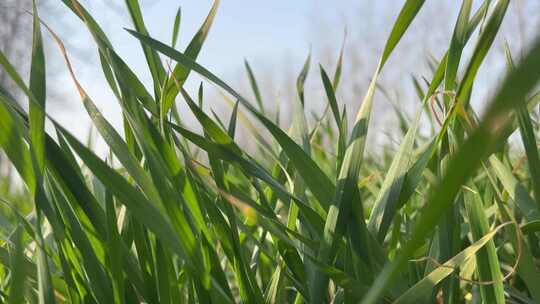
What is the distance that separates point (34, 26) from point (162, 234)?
0.17 m

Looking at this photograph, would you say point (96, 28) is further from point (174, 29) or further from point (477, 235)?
point (477, 235)

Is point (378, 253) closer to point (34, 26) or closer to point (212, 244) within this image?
point (212, 244)

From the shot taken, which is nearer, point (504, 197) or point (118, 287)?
point (118, 287)

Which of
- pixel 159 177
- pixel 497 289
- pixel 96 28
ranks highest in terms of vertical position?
pixel 96 28

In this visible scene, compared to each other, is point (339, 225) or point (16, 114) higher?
point (16, 114)

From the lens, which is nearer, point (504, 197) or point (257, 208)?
point (257, 208)

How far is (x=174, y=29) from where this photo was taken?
1.48ft

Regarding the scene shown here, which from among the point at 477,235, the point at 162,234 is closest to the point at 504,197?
the point at 477,235

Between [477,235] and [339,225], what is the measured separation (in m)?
0.11

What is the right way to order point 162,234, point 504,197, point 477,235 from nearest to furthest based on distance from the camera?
point 162,234 < point 477,235 < point 504,197

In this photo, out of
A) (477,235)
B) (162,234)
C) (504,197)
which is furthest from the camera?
(504,197)

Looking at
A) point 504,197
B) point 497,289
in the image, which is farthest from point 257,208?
point 504,197

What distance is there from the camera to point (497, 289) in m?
0.35

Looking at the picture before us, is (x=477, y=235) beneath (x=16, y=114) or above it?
beneath
